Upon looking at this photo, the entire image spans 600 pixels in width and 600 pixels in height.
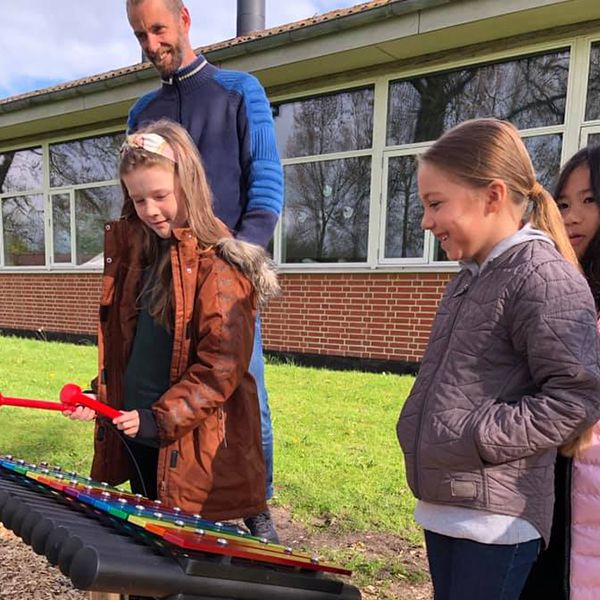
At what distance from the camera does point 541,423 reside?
1175 millimetres

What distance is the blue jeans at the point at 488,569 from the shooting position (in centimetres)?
126

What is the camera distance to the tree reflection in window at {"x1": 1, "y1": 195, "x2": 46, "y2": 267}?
969cm

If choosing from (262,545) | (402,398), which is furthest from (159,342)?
(402,398)

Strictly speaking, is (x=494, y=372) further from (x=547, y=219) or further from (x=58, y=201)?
(x=58, y=201)

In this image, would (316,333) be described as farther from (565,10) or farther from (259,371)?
(259,371)

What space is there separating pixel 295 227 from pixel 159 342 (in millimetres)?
5416

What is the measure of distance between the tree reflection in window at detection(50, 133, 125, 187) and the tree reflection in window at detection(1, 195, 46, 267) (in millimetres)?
679

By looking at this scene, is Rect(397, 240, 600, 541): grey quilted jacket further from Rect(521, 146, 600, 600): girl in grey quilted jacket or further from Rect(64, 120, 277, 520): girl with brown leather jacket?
Rect(64, 120, 277, 520): girl with brown leather jacket

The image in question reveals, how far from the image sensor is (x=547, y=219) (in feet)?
4.49

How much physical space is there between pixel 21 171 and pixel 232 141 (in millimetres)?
9049

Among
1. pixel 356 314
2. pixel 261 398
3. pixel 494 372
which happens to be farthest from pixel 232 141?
pixel 356 314

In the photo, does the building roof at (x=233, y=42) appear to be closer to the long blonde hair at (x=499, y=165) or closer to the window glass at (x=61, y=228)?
the window glass at (x=61, y=228)

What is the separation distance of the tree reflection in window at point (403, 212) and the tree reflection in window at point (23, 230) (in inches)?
243

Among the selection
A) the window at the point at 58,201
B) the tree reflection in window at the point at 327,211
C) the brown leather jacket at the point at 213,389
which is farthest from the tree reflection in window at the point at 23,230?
the brown leather jacket at the point at 213,389
